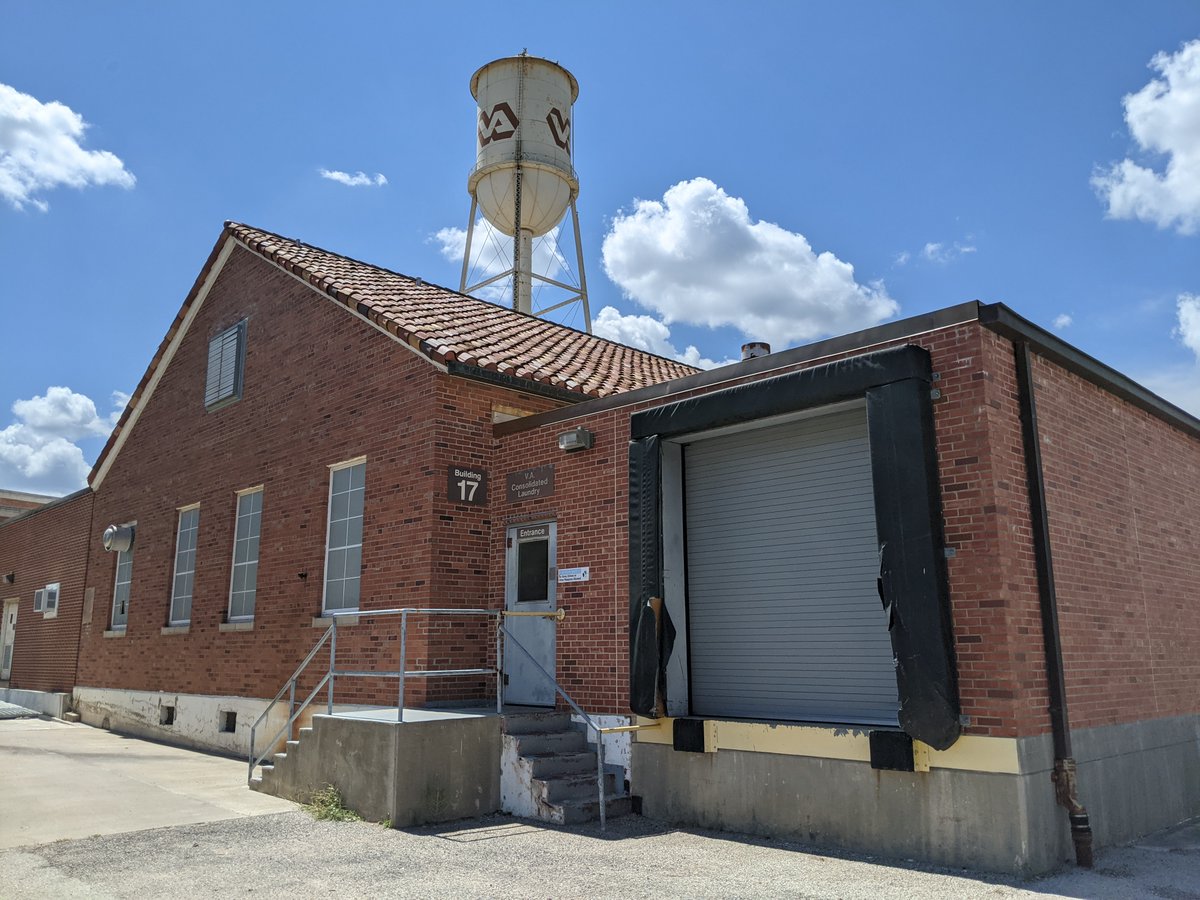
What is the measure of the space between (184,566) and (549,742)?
8973 mm

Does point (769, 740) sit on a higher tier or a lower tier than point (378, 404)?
lower

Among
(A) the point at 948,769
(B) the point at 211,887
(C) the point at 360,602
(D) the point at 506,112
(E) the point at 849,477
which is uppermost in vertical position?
(D) the point at 506,112

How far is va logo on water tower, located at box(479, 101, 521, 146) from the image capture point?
69.9 ft

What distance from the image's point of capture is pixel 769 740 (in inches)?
295

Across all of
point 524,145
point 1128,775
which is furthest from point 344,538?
point 524,145

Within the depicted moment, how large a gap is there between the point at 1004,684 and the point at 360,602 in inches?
284

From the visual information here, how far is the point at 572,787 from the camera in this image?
836 centimetres

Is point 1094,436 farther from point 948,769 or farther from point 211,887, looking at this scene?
point 211,887

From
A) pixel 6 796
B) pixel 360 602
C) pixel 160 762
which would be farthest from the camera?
pixel 160 762

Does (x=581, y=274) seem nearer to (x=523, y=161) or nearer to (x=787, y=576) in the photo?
(x=523, y=161)

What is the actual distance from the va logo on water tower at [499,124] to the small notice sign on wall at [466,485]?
13216 millimetres

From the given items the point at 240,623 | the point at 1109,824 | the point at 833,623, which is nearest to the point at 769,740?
the point at 833,623

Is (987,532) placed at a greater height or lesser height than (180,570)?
lesser

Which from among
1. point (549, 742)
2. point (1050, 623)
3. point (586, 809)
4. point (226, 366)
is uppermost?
point (226, 366)
